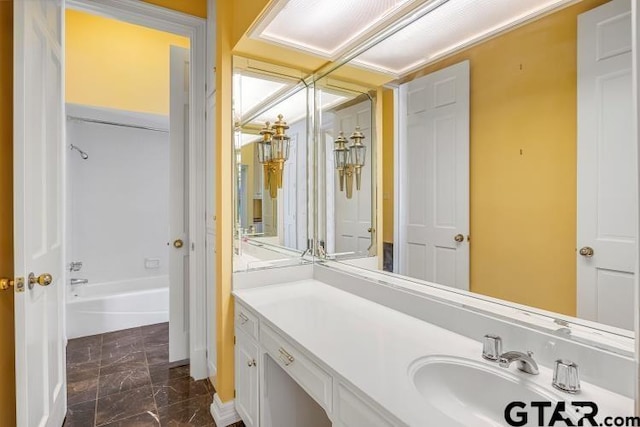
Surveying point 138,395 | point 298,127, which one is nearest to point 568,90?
point 298,127

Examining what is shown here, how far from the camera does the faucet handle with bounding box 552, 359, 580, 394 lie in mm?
834

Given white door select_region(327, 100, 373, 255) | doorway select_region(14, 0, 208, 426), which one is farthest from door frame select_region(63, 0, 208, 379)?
white door select_region(327, 100, 373, 255)

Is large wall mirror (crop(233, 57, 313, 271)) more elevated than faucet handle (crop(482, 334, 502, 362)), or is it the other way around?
large wall mirror (crop(233, 57, 313, 271))

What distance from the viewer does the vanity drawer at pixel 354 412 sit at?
0.83m

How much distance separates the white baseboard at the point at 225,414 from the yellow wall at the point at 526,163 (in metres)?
1.53

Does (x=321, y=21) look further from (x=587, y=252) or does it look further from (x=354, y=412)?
(x=354, y=412)

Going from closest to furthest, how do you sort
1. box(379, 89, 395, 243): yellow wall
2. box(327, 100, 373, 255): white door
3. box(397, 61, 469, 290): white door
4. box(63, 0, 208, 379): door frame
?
box(397, 61, 469, 290): white door
box(379, 89, 395, 243): yellow wall
box(327, 100, 373, 255): white door
box(63, 0, 208, 379): door frame

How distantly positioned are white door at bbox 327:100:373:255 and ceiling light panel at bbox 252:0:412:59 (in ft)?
1.27

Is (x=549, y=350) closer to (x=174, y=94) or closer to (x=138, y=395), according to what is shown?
(x=138, y=395)

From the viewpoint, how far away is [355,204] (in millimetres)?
2051

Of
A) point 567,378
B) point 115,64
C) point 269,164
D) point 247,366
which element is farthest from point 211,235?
point 115,64

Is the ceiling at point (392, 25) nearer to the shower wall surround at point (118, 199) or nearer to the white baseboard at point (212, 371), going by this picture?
the white baseboard at point (212, 371)

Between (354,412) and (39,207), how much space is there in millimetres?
1501

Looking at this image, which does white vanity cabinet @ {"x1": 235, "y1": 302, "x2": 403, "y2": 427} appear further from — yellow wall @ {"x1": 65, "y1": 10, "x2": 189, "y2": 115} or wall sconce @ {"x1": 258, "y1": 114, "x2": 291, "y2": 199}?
yellow wall @ {"x1": 65, "y1": 10, "x2": 189, "y2": 115}
